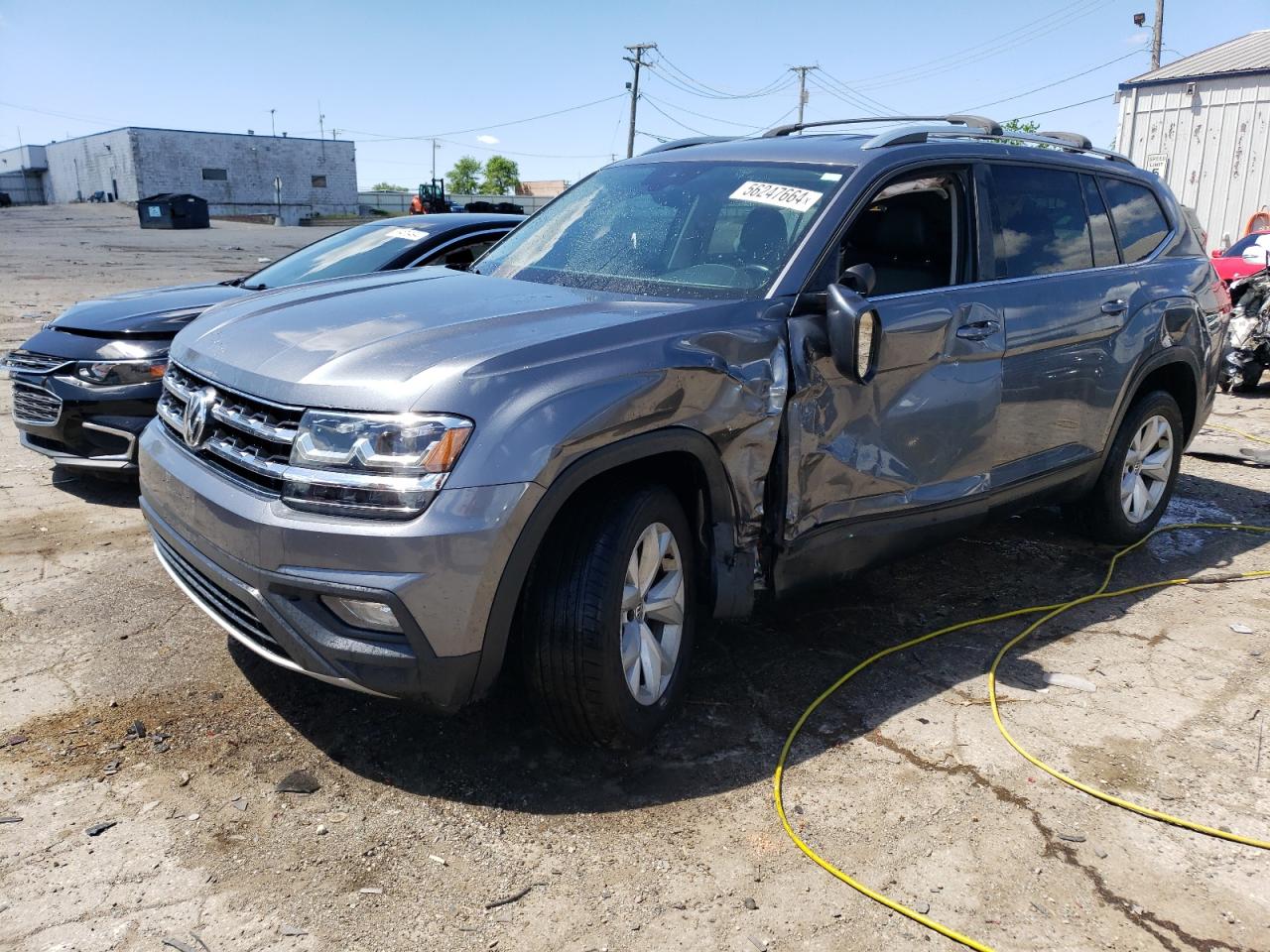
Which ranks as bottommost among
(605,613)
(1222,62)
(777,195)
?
(605,613)

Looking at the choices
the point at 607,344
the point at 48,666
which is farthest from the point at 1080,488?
the point at 48,666

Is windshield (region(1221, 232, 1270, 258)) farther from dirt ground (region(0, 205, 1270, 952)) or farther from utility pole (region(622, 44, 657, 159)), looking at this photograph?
utility pole (region(622, 44, 657, 159))

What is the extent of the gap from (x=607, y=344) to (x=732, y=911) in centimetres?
153

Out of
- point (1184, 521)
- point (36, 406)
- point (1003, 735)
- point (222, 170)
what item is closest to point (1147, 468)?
point (1184, 521)

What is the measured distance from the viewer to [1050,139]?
493 cm

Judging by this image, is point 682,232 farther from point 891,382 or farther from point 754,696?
point 754,696

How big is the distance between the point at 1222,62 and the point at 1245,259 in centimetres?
1206

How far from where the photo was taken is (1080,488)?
486cm

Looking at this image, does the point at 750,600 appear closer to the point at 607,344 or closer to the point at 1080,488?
the point at 607,344

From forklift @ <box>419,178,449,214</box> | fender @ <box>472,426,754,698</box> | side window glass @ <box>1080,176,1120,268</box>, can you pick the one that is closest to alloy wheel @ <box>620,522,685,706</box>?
fender @ <box>472,426,754,698</box>

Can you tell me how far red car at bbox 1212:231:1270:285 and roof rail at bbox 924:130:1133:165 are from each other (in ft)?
25.5

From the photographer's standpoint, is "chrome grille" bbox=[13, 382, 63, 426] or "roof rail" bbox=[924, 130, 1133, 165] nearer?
"roof rail" bbox=[924, 130, 1133, 165]

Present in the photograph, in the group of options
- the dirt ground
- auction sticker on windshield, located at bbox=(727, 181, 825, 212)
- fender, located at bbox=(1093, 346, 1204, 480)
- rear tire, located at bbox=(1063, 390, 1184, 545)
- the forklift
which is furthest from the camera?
the forklift

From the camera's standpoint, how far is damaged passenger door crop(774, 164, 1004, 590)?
3393mm
